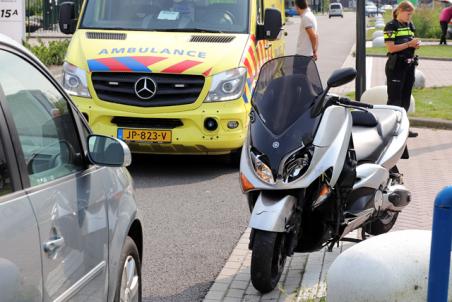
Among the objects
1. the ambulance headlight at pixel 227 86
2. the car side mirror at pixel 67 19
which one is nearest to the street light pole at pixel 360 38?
the ambulance headlight at pixel 227 86

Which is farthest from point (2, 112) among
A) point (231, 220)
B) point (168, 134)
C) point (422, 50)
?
point (422, 50)

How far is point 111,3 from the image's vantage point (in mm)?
10273

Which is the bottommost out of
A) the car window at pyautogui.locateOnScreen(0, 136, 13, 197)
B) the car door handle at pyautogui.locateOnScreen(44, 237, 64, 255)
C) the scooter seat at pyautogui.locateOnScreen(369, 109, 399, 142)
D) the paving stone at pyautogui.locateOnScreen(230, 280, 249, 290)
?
the paving stone at pyautogui.locateOnScreen(230, 280, 249, 290)

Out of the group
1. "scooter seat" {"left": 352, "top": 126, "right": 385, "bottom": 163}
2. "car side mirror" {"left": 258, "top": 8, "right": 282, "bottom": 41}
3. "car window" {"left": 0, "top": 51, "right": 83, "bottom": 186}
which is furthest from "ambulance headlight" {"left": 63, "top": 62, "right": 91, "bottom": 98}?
"car window" {"left": 0, "top": 51, "right": 83, "bottom": 186}

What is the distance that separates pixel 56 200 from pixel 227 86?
5.97m

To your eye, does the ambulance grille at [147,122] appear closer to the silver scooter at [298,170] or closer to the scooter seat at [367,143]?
the scooter seat at [367,143]

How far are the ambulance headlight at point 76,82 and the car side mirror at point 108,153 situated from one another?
5.35m

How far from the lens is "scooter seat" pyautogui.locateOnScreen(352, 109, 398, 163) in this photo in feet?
20.6

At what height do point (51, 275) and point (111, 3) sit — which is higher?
point (111, 3)

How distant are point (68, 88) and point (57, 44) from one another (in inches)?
523

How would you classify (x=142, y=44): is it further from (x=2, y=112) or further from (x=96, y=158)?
(x=2, y=112)

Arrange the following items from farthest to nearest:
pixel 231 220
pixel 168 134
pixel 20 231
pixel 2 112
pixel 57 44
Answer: pixel 57 44 → pixel 168 134 → pixel 231 220 → pixel 2 112 → pixel 20 231

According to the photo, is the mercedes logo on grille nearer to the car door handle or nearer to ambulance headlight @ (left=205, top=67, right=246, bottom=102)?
ambulance headlight @ (left=205, top=67, right=246, bottom=102)

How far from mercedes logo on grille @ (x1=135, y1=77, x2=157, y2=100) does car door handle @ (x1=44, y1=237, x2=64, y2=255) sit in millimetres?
5841
